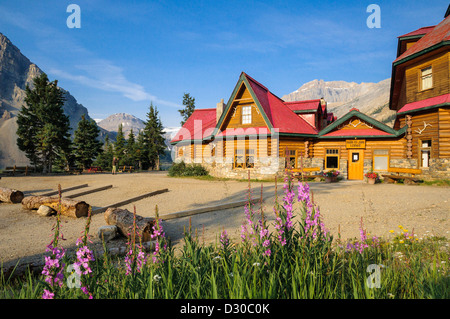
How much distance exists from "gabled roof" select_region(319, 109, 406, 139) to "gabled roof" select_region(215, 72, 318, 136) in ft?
4.86

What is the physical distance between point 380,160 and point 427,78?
7.07m

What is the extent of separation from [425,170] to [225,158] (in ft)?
51.2

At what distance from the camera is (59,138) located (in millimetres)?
31562

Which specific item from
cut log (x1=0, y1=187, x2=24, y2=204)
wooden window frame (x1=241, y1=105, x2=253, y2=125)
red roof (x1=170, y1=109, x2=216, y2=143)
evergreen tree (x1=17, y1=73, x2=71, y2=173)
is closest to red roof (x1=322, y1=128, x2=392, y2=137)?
wooden window frame (x1=241, y1=105, x2=253, y2=125)

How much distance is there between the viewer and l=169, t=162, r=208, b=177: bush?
80.7ft

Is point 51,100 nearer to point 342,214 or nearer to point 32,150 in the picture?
point 32,150

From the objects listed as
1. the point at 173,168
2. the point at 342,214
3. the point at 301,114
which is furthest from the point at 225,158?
the point at 342,214

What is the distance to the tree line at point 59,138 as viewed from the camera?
31453 millimetres

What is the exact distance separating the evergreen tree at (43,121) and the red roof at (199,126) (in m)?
17.0

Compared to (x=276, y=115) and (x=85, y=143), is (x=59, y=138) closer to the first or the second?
(x=85, y=143)

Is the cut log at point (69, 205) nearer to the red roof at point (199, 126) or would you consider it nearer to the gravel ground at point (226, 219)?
the gravel ground at point (226, 219)

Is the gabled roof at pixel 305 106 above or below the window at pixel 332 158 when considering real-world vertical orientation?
above

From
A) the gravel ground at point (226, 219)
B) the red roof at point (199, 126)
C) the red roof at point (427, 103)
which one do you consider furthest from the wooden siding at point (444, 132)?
the red roof at point (199, 126)

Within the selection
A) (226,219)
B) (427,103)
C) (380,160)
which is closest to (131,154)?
(380,160)
